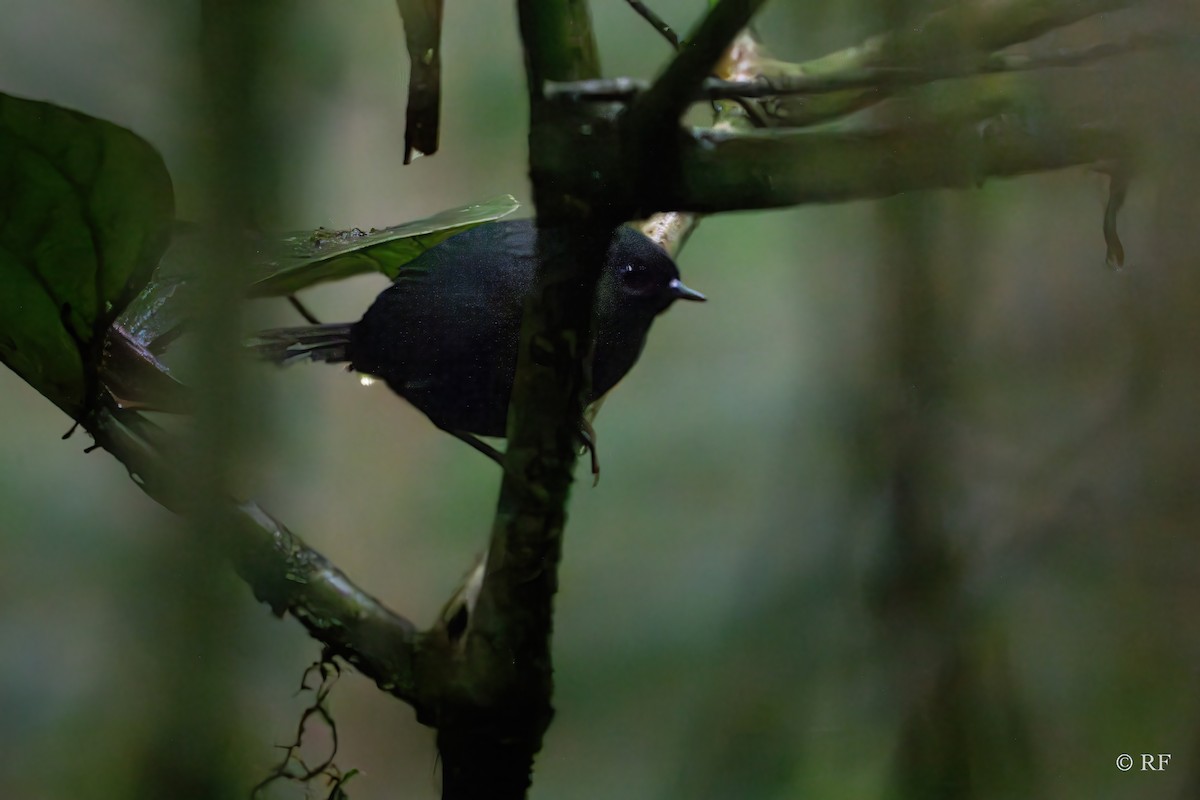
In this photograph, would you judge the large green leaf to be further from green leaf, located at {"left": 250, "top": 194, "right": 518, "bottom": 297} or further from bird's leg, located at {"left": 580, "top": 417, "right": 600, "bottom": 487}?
bird's leg, located at {"left": 580, "top": 417, "right": 600, "bottom": 487}

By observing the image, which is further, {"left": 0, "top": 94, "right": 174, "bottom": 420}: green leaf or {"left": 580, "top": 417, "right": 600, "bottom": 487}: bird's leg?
{"left": 580, "top": 417, "right": 600, "bottom": 487}: bird's leg

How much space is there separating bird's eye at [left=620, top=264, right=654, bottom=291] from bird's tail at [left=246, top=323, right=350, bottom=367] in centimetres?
19

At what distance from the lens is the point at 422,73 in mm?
564

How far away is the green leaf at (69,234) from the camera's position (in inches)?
19.7

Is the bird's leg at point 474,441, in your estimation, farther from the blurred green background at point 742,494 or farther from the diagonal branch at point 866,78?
the diagonal branch at point 866,78

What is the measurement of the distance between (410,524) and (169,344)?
0.19 metres

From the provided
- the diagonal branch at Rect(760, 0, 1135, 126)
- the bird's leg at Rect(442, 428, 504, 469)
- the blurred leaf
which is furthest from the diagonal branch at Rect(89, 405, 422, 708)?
the diagonal branch at Rect(760, 0, 1135, 126)

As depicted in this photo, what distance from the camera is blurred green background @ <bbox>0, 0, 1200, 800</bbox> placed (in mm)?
432

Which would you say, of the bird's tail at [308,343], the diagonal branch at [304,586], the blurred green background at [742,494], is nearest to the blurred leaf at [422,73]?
the blurred green background at [742,494]

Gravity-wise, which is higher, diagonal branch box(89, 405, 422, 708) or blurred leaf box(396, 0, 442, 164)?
blurred leaf box(396, 0, 442, 164)

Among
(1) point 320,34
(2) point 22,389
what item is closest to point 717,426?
(1) point 320,34

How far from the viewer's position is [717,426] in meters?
0.67

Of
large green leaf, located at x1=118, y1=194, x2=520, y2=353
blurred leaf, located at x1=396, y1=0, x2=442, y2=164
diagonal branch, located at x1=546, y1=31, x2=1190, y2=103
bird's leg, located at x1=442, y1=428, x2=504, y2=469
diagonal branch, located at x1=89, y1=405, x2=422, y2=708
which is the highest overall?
blurred leaf, located at x1=396, y1=0, x2=442, y2=164

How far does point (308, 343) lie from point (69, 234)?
148 millimetres
